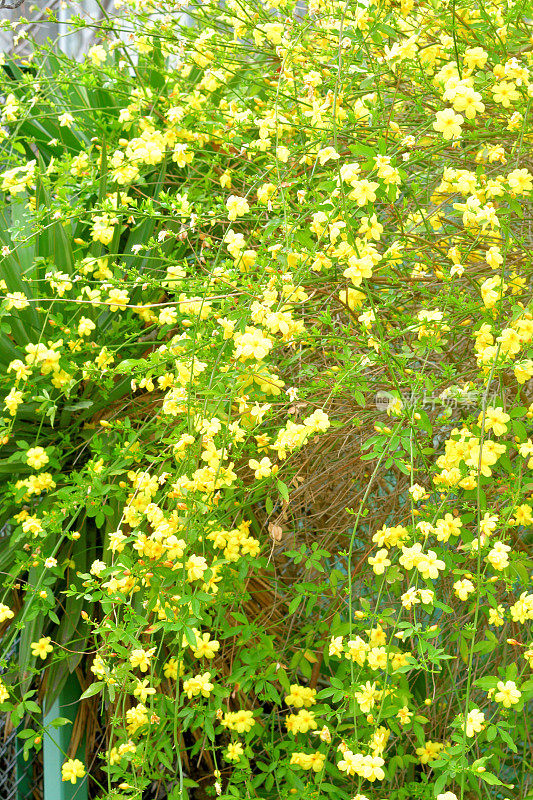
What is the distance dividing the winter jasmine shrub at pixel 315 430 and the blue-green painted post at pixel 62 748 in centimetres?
4

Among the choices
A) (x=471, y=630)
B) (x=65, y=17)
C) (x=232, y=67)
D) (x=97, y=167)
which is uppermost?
(x=65, y=17)

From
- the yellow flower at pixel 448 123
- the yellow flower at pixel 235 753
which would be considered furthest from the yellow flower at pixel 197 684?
the yellow flower at pixel 448 123

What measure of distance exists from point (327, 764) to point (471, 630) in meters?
0.39

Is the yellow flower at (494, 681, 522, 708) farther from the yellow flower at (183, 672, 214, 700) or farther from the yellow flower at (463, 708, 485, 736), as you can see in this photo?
the yellow flower at (183, 672, 214, 700)

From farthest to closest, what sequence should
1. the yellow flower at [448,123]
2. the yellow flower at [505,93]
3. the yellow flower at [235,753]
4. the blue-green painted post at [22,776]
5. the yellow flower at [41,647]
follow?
the blue-green painted post at [22,776], the yellow flower at [41,647], the yellow flower at [235,753], the yellow flower at [505,93], the yellow flower at [448,123]

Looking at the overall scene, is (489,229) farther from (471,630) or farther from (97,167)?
(97,167)

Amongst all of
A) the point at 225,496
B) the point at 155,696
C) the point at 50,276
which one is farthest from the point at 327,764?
the point at 50,276

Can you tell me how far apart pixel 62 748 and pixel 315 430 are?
3.65ft

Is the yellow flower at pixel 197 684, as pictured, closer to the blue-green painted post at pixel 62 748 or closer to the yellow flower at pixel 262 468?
the yellow flower at pixel 262 468

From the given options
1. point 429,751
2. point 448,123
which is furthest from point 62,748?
point 448,123

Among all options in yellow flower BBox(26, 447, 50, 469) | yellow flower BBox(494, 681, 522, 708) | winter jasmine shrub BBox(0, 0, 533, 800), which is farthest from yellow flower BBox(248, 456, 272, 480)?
yellow flower BBox(26, 447, 50, 469)

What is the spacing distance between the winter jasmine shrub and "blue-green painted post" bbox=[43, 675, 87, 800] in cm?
4

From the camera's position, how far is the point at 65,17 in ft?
11.6

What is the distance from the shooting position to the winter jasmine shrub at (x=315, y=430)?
1216 millimetres
